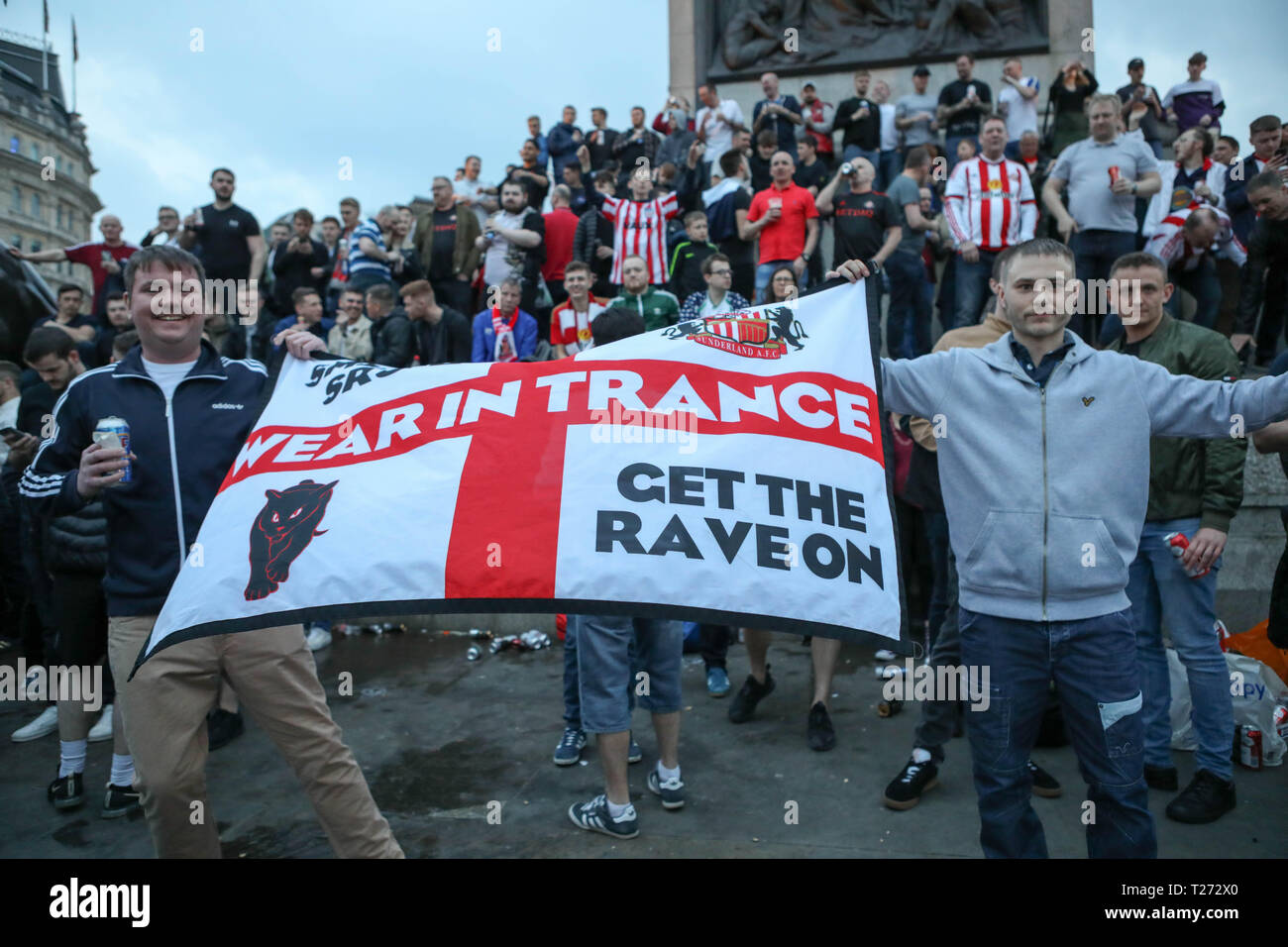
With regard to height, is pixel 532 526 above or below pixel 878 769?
above

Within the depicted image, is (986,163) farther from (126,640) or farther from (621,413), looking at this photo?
(126,640)

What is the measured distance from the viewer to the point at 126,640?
9.98 feet

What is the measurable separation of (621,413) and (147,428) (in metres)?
1.67

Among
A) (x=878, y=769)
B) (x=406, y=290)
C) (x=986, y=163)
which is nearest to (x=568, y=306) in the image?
(x=406, y=290)

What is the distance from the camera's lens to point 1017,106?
36.8 feet

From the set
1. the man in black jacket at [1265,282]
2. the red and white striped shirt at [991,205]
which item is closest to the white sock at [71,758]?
the man in black jacket at [1265,282]

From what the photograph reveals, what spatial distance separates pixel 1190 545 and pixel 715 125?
9.53m

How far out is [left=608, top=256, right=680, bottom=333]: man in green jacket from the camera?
24.4 feet

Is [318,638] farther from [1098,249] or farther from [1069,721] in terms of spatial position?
[1098,249]

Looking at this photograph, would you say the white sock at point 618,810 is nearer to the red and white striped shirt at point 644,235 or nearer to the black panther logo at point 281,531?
the black panther logo at point 281,531

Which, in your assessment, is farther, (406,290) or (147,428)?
(406,290)

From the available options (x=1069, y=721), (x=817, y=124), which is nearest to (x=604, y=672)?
(x=1069, y=721)

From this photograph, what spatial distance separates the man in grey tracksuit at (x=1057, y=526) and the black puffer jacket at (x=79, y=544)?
4.13m
